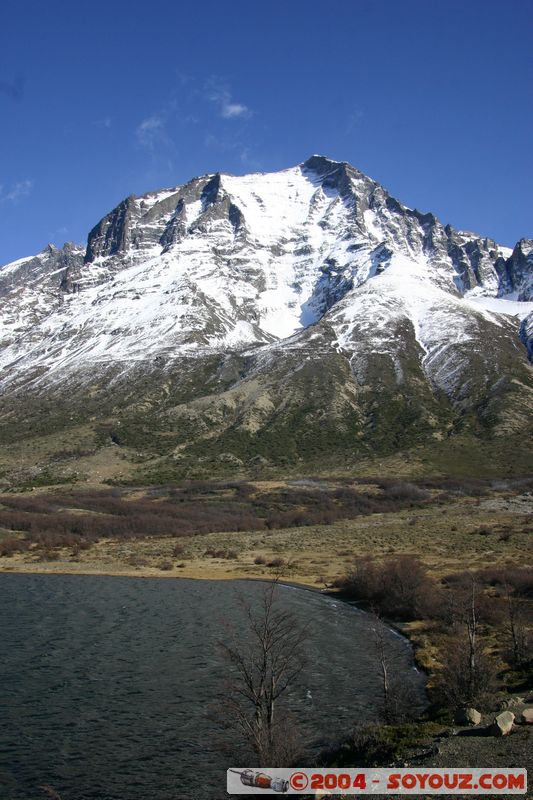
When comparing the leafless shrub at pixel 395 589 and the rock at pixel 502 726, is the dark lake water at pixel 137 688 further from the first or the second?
the rock at pixel 502 726

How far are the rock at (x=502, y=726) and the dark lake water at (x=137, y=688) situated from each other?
658 centimetres

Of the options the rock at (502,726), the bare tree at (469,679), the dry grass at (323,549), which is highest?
the rock at (502,726)

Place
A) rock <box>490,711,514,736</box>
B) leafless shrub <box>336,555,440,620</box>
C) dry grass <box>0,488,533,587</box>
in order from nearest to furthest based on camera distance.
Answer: rock <box>490,711,514,736</box>, leafless shrub <box>336,555,440,620</box>, dry grass <box>0,488,533,587</box>

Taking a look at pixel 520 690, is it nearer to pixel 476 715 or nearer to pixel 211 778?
pixel 476 715

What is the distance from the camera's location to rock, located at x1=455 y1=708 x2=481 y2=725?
21141mm

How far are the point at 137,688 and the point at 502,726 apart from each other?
17.5 meters

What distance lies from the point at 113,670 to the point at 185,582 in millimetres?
29055

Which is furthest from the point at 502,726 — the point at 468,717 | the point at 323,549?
the point at 323,549

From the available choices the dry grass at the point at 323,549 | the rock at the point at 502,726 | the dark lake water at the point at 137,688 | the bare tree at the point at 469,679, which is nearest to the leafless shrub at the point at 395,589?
the dark lake water at the point at 137,688

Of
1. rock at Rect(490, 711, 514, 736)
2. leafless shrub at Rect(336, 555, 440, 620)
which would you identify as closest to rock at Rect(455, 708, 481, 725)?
rock at Rect(490, 711, 514, 736)

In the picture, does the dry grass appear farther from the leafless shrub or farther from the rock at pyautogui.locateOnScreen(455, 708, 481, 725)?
the rock at pyautogui.locateOnScreen(455, 708, 481, 725)

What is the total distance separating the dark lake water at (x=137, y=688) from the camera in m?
21.2

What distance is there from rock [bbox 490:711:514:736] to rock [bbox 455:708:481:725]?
5.82 ft

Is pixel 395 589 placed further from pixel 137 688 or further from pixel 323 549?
pixel 323 549
